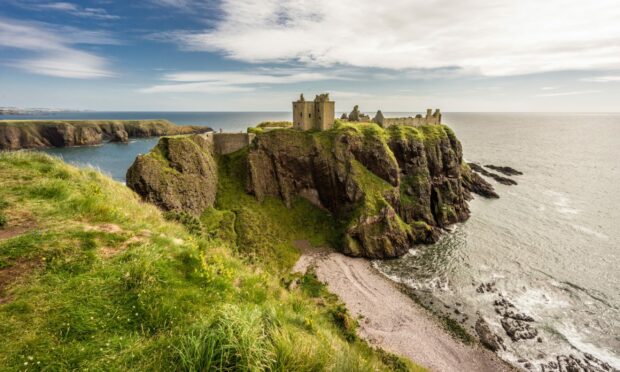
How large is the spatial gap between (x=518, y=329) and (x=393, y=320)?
14441 mm

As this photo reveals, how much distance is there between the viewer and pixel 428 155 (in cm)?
7131

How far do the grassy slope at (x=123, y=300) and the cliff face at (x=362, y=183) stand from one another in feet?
134

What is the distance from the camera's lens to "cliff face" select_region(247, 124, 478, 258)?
4984 cm

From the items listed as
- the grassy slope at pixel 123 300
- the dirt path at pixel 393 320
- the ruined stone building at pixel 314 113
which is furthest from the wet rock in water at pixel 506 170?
the grassy slope at pixel 123 300

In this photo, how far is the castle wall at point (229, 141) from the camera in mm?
57938

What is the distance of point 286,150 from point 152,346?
53393 millimetres

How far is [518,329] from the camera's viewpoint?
32844mm

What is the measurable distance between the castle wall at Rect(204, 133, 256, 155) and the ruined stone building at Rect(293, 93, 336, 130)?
11.3 meters

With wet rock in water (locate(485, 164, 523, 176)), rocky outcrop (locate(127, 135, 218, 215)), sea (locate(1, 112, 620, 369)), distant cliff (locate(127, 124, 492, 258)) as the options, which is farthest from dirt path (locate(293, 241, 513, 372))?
wet rock in water (locate(485, 164, 523, 176))

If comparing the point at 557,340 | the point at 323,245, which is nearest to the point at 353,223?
the point at 323,245

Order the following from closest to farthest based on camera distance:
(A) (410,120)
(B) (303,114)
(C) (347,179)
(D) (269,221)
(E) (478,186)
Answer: (D) (269,221) < (C) (347,179) < (B) (303,114) < (A) (410,120) < (E) (478,186)

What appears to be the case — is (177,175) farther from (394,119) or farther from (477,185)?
(477,185)

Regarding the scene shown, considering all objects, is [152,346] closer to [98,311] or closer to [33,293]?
[98,311]

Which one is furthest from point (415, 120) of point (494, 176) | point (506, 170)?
point (506, 170)
